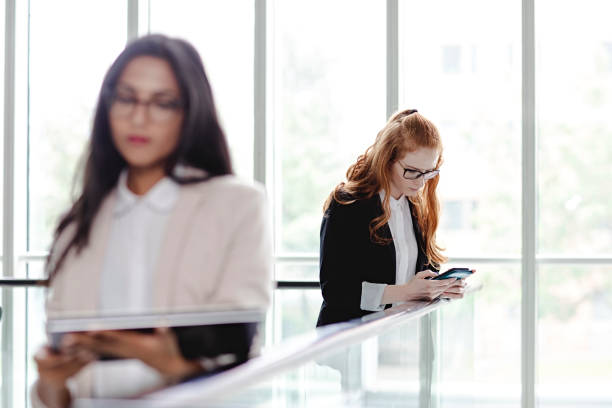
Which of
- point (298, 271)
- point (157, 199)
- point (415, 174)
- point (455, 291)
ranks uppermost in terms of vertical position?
point (415, 174)

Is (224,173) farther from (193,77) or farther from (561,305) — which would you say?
(561,305)

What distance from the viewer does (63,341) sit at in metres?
1.48

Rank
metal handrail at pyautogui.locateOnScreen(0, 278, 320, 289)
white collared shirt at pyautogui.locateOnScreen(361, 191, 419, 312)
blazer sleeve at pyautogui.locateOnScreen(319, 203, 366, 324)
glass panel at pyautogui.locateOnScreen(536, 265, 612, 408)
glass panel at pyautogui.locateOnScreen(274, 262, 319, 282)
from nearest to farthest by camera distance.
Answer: blazer sleeve at pyautogui.locateOnScreen(319, 203, 366, 324) < white collared shirt at pyautogui.locateOnScreen(361, 191, 419, 312) < metal handrail at pyautogui.locateOnScreen(0, 278, 320, 289) < glass panel at pyautogui.locateOnScreen(536, 265, 612, 408) < glass panel at pyautogui.locateOnScreen(274, 262, 319, 282)

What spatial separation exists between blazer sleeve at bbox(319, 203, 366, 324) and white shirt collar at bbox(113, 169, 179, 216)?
1670 mm

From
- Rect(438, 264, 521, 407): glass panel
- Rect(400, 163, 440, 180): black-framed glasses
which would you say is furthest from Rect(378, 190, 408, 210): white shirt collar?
Rect(438, 264, 521, 407): glass panel

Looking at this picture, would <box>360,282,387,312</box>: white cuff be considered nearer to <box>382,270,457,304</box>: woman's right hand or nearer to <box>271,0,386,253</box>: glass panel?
<box>382,270,457,304</box>: woman's right hand

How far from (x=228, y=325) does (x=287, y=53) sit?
17.0ft

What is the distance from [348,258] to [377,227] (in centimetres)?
16

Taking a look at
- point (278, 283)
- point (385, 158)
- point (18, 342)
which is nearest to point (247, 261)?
point (385, 158)

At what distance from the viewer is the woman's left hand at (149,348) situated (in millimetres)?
1435

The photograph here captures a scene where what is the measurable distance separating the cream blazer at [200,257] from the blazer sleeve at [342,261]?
5.23 ft

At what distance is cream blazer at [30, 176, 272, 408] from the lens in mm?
1470

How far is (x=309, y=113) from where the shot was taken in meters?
6.53

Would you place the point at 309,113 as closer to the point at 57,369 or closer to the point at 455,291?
the point at 455,291
